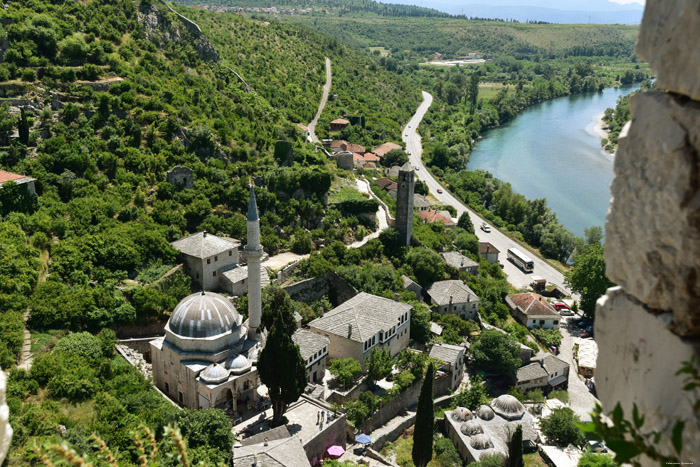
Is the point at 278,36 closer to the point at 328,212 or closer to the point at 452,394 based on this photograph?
the point at 328,212

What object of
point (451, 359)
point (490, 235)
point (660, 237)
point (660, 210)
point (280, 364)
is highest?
point (660, 210)

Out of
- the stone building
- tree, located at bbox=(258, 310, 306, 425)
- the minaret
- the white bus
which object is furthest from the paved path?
tree, located at bbox=(258, 310, 306, 425)

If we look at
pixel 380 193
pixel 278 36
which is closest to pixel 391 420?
pixel 380 193

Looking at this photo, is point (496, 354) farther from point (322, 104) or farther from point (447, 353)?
point (322, 104)

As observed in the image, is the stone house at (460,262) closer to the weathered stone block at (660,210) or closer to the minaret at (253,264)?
the minaret at (253,264)

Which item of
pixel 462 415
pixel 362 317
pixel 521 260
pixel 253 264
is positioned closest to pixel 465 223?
pixel 521 260

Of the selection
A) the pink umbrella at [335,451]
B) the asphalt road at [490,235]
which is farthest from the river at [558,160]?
the pink umbrella at [335,451]

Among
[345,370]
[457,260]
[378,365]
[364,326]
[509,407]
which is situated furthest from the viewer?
[457,260]
